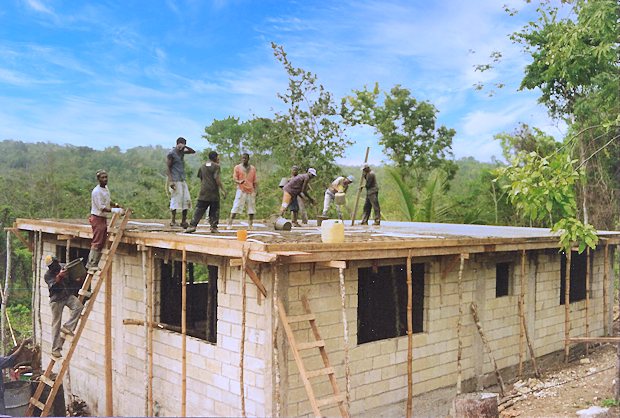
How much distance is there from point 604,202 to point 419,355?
1700 cm

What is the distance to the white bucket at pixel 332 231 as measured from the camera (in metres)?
8.16

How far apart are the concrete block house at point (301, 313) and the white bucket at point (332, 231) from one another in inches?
8.4

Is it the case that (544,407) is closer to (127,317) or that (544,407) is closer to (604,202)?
(127,317)

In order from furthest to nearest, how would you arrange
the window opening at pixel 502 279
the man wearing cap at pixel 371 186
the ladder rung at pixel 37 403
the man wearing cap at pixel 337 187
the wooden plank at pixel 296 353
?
the man wearing cap at pixel 337 187 < the man wearing cap at pixel 371 186 < the window opening at pixel 502 279 < the ladder rung at pixel 37 403 < the wooden plank at pixel 296 353

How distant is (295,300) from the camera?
323 inches

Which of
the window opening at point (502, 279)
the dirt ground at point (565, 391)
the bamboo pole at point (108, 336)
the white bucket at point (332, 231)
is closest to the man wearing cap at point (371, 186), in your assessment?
the window opening at point (502, 279)

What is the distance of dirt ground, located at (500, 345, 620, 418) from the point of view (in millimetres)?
9984

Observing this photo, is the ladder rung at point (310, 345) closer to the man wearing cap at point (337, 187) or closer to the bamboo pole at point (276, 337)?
the bamboo pole at point (276, 337)

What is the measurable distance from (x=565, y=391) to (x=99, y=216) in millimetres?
9241

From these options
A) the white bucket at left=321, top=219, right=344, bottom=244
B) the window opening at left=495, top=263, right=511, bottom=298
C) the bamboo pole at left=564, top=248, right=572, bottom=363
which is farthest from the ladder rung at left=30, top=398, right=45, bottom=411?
the bamboo pole at left=564, top=248, right=572, bottom=363

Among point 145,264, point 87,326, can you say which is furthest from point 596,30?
point 87,326

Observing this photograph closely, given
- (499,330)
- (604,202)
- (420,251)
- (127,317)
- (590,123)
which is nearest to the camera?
(420,251)

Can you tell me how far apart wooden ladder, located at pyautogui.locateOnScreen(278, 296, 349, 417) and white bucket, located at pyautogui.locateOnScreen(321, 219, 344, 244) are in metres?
0.95

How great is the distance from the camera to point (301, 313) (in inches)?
325
